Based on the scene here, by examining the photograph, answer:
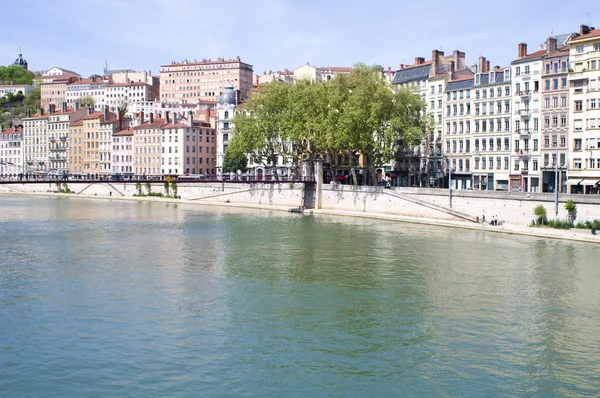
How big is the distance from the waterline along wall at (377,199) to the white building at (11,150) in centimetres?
3963

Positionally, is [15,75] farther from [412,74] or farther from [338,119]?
[338,119]

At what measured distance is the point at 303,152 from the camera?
224 feet

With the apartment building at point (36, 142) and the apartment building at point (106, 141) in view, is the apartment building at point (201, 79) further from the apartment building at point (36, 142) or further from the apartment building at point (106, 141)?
the apartment building at point (106, 141)

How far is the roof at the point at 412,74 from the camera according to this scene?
2746 inches

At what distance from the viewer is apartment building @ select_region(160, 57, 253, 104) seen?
141m

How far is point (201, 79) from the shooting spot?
145625 mm

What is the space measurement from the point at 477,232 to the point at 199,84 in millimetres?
106630

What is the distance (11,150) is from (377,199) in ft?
282

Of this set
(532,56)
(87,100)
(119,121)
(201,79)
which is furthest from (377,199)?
Result: (87,100)

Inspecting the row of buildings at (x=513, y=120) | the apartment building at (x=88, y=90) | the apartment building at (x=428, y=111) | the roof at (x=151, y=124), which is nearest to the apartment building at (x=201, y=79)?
the apartment building at (x=88, y=90)

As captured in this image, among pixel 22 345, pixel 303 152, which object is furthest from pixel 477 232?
pixel 22 345

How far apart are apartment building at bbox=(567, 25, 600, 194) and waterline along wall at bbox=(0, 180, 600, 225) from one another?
24.3 ft

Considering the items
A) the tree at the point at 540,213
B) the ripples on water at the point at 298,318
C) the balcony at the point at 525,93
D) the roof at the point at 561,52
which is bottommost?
the ripples on water at the point at 298,318

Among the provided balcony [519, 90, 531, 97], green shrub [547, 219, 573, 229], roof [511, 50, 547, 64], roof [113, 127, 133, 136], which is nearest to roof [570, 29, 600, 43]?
roof [511, 50, 547, 64]
